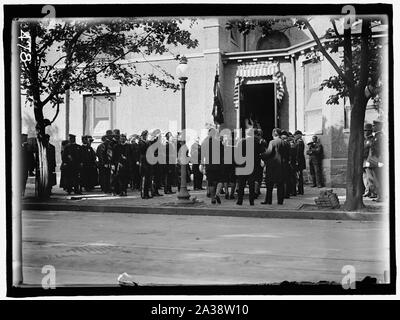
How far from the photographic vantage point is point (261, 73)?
28.5 ft

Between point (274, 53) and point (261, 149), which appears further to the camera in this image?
point (274, 53)

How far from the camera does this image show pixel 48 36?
683cm

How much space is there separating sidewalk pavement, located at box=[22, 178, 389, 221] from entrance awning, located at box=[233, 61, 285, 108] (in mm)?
1725

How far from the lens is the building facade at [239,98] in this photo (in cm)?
752

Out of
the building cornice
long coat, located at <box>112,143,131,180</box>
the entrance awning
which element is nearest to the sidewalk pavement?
long coat, located at <box>112,143,131,180</box>

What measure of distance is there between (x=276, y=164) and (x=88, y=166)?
3007 millimetres

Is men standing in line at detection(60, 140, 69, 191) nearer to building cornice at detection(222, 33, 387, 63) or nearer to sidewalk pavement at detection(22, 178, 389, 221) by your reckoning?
sidewalk pavement at detection(22, 178, 389, 221)

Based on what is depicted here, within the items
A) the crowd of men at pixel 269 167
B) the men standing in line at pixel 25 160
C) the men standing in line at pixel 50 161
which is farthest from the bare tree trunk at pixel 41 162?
the crowd of men at pixel 269 167

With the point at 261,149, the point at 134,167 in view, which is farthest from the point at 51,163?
the point at 261,149

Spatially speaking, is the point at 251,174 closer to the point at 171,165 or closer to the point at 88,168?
the point at 171,165

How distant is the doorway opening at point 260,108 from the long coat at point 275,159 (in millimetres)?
Answer: 159

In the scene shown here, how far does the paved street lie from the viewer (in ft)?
19.8
